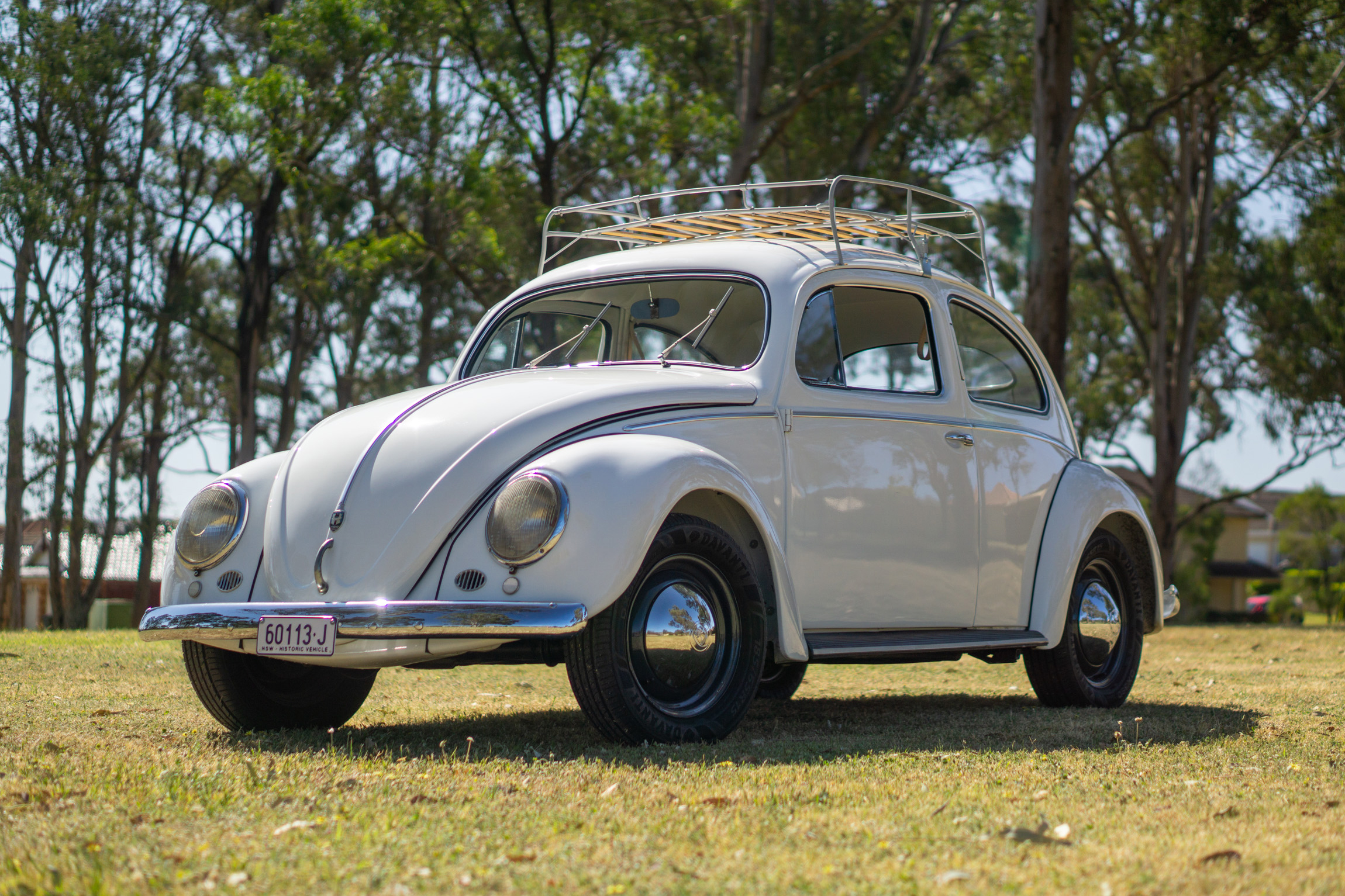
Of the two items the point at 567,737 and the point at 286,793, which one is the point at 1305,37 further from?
the point at 286,793

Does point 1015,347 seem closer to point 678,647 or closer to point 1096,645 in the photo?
point 1096,645

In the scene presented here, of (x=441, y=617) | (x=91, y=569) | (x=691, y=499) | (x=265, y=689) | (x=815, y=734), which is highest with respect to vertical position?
(x=691, y=499)

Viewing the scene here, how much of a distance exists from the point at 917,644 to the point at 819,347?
1348 millimetres

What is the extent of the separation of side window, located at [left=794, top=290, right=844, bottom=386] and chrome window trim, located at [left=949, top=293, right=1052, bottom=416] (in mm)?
878

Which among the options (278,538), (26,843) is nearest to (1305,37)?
(278,538)

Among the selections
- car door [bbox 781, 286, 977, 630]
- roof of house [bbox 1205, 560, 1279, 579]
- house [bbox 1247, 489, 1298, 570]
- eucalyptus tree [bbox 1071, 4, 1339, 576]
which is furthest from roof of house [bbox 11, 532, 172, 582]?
house [bbox 1247, 489, 1298, 570]

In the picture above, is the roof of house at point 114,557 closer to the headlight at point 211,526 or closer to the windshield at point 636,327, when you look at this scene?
the windshield at point 636,327

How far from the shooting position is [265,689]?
210 inches

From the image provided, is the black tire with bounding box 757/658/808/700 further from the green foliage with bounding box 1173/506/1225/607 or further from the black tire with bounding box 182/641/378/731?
the green foliage with bounding box 1173/506/1225/607

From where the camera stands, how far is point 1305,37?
58.4ft

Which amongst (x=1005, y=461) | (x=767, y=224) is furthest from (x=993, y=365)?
(x=767, y=224)

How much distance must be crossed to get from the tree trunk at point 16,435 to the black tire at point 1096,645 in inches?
818

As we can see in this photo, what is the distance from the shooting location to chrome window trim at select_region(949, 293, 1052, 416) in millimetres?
6527

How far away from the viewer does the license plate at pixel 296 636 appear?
4.39m
